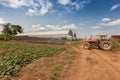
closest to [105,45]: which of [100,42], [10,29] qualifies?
[100,42]

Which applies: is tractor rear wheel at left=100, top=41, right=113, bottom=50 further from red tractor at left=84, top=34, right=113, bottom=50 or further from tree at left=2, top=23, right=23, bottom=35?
tree at left=2, top=23, right=23, bottom=35

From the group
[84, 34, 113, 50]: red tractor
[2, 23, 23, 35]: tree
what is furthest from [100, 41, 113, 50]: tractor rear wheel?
[2, 23, 23, 35]: tree

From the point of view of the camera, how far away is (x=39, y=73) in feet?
22.1

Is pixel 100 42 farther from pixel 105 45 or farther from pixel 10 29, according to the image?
pixel 10 29

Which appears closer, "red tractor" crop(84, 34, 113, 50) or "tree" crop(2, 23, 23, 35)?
"red tractor" crop(84, 34, 113, 50)

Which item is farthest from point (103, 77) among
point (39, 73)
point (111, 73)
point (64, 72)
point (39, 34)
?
point (39, 34)

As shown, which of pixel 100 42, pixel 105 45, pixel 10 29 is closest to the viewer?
pixel 105 45

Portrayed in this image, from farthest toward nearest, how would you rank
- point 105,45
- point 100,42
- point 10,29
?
point 10,29 < point 100,42 < point 105,45

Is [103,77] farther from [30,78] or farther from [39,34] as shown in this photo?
[39,34]

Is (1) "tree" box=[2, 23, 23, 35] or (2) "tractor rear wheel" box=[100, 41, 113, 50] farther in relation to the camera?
(1) "tree" box=[2, 23, 23, 35]

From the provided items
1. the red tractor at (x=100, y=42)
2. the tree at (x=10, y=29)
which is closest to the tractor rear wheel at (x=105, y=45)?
the red tractor at (x=100, y=42)

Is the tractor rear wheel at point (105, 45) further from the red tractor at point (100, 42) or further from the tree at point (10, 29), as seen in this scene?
the tree at point (10, 29)

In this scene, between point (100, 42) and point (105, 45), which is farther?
point (100, 42)

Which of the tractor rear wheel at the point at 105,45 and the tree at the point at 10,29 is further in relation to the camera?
the tree at the point at 10,29
